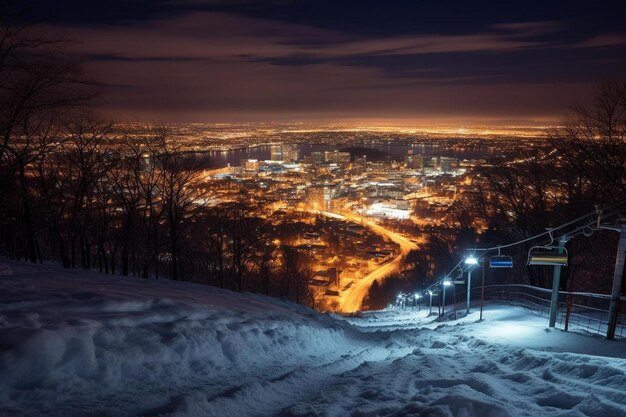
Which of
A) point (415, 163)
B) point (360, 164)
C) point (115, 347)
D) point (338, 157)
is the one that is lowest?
point (360, 164)

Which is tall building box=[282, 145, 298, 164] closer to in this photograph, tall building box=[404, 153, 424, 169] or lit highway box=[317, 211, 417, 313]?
tall building box=[404, 153, 424, 169]

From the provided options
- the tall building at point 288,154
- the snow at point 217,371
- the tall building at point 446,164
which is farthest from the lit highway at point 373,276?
the tall building at point 288,154

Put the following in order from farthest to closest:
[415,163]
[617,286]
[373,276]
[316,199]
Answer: [415,163] → [316,199] → [373,276] → [617,286]

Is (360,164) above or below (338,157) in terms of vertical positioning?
below

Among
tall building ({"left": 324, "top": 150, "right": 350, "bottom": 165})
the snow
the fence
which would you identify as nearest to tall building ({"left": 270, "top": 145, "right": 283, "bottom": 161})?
tall building ({"left": 324, "top": 150, "right": 350, "bottom": 165})

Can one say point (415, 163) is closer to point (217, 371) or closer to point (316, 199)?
point (316, 199)

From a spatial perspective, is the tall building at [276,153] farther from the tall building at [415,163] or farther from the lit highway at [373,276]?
the lit highway at [373,276]

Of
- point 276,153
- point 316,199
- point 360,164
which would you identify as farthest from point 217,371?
point 276,153

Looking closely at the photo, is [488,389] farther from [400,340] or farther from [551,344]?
[400,340]
